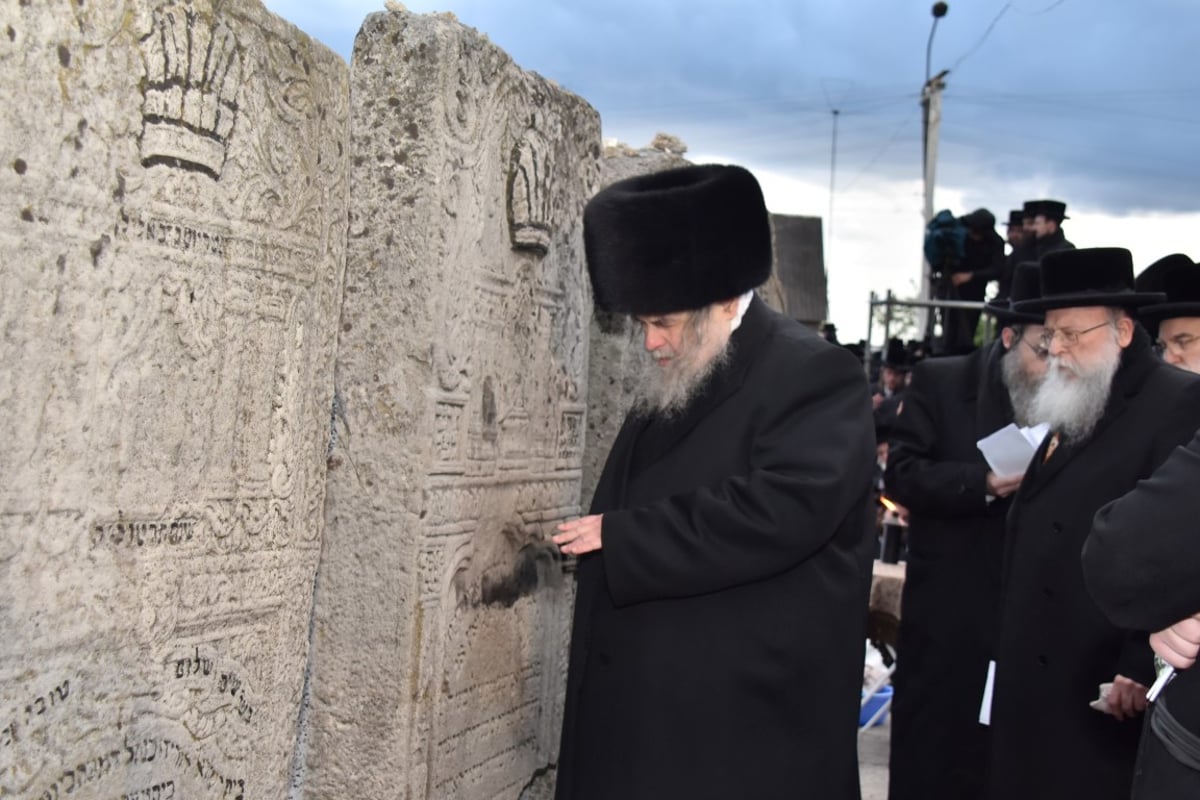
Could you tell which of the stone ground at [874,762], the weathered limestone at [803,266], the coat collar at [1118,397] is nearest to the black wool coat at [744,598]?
the coat collar at [1118,397]

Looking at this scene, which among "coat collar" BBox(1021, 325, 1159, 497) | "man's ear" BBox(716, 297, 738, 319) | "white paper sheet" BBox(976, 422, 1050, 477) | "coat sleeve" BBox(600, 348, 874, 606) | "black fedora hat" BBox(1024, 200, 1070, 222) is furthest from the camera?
"black fedora hat" BBox(1024, 200, 1070, 222)

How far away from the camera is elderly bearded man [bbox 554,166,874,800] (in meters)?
2.91

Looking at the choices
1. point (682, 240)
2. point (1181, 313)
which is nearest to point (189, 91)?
point (682, 240)

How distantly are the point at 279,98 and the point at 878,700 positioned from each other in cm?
517

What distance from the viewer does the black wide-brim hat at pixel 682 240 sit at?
304cm

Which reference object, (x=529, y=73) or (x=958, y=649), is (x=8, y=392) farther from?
(x=958, y=649)

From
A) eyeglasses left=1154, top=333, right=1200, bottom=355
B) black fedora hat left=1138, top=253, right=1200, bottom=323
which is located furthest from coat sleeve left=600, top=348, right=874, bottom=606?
eyeglasses left=1154, top=333, right=1200, bottom=355

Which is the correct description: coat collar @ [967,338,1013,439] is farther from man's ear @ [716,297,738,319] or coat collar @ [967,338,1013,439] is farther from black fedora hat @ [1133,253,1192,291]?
man's ear @ [716,297,738,319]

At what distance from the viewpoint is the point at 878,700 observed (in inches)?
268

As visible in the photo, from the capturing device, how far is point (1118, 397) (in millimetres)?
3627

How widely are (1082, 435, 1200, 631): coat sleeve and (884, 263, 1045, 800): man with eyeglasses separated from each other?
75.2 inches

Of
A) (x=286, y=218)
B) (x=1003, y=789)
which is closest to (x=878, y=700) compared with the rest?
(x=1003, y=789)

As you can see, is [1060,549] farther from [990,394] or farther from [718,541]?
[718,541]

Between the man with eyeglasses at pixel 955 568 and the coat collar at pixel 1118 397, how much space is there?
39 centimetres
